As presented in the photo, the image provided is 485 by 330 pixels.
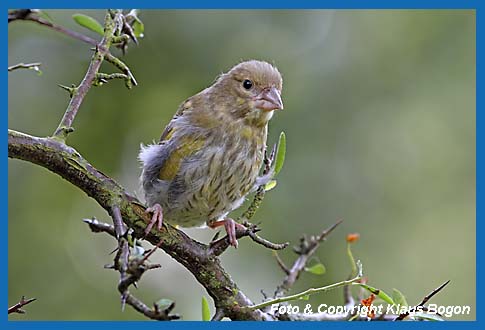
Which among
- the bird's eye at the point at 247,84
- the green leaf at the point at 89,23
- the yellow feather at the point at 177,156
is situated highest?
the bird's eye at the point at 247,84

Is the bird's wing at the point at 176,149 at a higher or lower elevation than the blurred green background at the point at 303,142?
lower

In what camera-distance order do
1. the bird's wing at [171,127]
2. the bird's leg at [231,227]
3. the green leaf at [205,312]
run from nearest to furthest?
the green leaf at [205,312], the bird's leg at [231,227], the bird's wing at [171,127]

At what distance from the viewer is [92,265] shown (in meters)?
5.21

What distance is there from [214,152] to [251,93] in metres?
0.36

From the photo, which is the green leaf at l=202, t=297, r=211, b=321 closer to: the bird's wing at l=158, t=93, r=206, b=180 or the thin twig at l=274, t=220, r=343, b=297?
the thin twig at l=274, t=220, r=343, b=297

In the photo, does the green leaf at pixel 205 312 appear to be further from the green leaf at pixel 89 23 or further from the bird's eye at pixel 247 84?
the bird's eye at pixel 247 84

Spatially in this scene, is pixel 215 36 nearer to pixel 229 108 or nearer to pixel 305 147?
pixel 305 147

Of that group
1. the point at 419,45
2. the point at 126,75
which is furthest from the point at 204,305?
the point at 419,45

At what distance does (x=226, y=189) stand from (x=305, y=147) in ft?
10.2

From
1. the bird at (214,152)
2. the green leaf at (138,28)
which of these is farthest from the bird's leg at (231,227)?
the green leaf at (138,28)

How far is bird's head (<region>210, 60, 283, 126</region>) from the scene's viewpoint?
3070 millimetres

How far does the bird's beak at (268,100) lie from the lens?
299 centimetres

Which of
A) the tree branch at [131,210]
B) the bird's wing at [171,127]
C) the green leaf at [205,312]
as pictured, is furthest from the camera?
the bird's wing at [171,127]

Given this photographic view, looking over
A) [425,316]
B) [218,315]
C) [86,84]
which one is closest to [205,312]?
[218,315]
